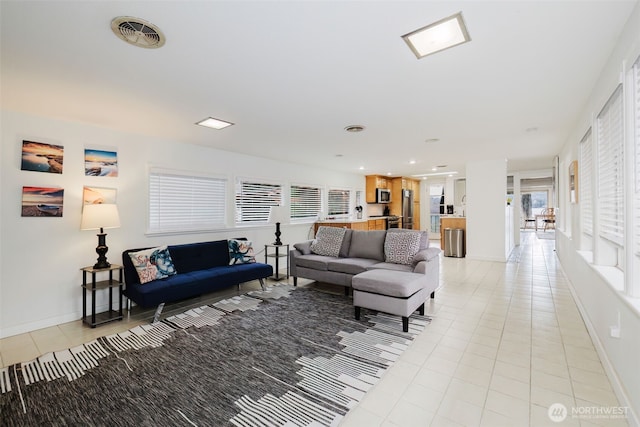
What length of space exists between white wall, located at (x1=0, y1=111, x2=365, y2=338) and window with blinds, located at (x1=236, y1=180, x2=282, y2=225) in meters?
1.17

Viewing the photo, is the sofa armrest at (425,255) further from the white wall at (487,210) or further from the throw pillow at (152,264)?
the white wall at (487,210)

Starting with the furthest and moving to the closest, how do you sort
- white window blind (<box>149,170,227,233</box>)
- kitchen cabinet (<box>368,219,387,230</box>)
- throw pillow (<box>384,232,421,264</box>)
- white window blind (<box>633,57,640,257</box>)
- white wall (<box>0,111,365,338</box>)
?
kitchen cabinet (<box>368,219,387,230</box>) → white window blind (<box>149,170,227,233</box>) → throw pillow (<box>384,232,421,264</box>) → white wall (<box>0,111,365,338</box>) → white window blind (<box>633,57,640,257</box>)

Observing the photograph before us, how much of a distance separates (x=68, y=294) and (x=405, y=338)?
13.0 ft

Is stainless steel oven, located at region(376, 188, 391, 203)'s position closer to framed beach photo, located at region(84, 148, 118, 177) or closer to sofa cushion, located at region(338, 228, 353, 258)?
sofa cushion, located at region(338, 228, 353, 258)

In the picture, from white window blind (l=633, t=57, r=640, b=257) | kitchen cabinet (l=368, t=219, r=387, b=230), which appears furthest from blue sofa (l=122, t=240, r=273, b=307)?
kitchen cabinet (l=368, t=219, r=387, b=230)

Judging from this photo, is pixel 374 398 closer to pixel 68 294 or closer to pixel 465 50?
pixel 465 50

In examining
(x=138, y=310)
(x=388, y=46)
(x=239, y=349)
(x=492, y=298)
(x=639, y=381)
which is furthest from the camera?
(x=492, y=298)

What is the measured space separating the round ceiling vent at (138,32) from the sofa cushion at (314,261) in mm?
3403

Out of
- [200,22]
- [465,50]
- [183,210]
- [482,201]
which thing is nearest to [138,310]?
[183,210]

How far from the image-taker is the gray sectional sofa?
12.7 ft

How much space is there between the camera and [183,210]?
456 cm

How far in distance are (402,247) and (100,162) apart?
14.0 ft

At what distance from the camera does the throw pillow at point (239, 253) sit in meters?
4.59

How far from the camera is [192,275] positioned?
3.83 m
